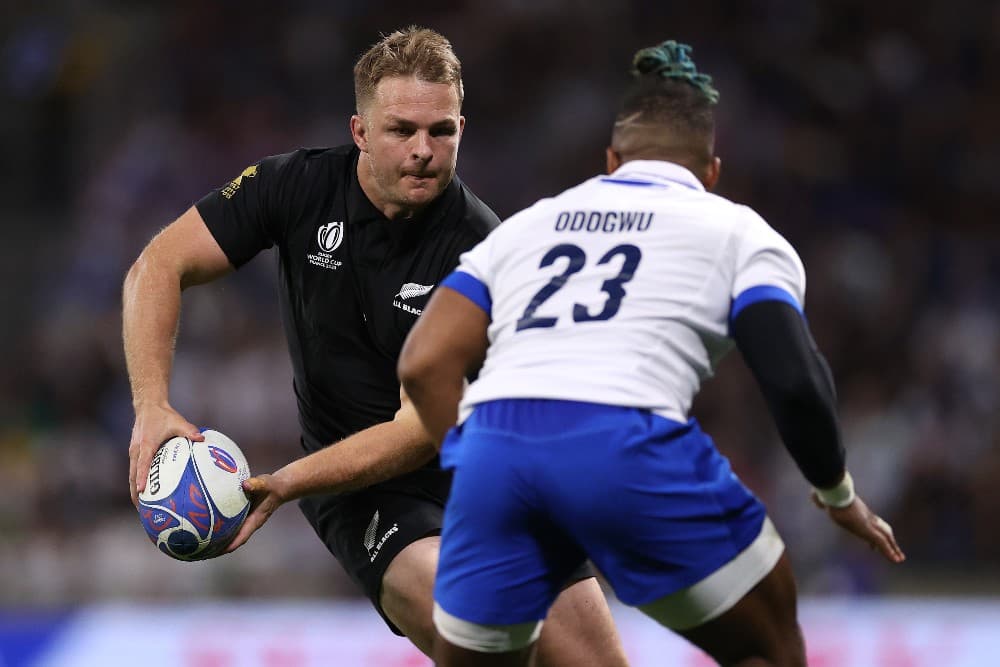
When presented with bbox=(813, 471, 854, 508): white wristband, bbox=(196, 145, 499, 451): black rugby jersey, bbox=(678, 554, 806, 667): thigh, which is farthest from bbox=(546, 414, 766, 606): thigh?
bbox=(196, 145, 499, 451): black rugby jersey

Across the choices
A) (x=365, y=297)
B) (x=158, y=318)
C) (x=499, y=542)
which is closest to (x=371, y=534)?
(x=365, y=297)

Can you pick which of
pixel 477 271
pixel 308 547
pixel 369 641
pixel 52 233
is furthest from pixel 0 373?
pixel 477 271

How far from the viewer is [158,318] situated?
4691 millimetres

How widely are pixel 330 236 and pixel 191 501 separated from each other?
1100mm

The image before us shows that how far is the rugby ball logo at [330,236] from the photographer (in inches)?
195

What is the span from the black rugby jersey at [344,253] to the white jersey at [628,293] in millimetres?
1213

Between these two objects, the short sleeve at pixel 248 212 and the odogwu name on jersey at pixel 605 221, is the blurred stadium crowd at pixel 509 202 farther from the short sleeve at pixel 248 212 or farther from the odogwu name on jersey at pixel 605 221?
the odogwu name on jersey at pixel 605 221

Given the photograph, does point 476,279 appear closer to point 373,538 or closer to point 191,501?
point 191,501

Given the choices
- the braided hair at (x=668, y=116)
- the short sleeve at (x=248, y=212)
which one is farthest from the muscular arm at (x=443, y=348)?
the short sleeve at (x=248, y=212)

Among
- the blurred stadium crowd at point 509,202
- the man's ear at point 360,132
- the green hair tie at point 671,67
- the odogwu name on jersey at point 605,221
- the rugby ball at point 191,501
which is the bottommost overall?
the blurred stadium crowd at point 509,202

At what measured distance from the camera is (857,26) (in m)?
12.3

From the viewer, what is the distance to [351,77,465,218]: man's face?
467cm

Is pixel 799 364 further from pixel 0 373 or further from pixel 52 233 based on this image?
pixel 52 233

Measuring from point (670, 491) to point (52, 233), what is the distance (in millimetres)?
10712
